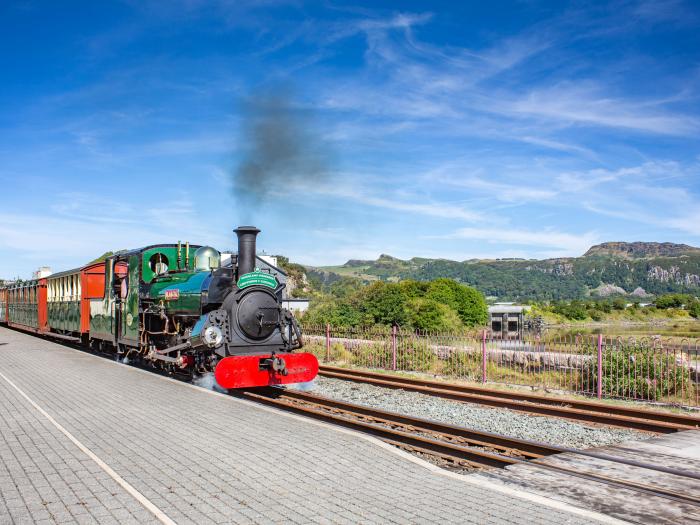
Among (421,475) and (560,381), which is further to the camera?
(560,381)

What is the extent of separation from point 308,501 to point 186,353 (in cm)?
735

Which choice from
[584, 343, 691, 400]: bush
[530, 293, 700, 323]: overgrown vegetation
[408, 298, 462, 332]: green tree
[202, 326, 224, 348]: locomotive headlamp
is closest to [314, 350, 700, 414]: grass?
[584, 343, 691, 400]: bush

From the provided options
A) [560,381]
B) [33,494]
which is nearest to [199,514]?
[33,494]

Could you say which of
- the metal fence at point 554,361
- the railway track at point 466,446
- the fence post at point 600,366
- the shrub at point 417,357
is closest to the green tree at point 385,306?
the metal fence at point 554,361

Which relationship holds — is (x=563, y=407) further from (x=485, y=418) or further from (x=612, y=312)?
(x=612, y=312)

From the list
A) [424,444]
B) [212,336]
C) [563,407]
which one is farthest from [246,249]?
[563,407]

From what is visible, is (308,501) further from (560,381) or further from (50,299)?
(50,299)

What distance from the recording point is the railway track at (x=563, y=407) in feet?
31.2

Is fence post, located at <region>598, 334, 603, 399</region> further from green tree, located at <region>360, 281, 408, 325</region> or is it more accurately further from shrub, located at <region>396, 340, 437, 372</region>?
green tree, located at <region>360, 281, 408, 325</region>

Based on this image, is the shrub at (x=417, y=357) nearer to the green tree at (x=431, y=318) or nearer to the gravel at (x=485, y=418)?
the gravel at (x=485, y=418)

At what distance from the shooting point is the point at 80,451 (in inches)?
288

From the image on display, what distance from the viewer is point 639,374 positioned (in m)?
13.1

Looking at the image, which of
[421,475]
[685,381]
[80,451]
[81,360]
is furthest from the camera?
[81,360]

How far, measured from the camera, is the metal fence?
12688 millimetres
